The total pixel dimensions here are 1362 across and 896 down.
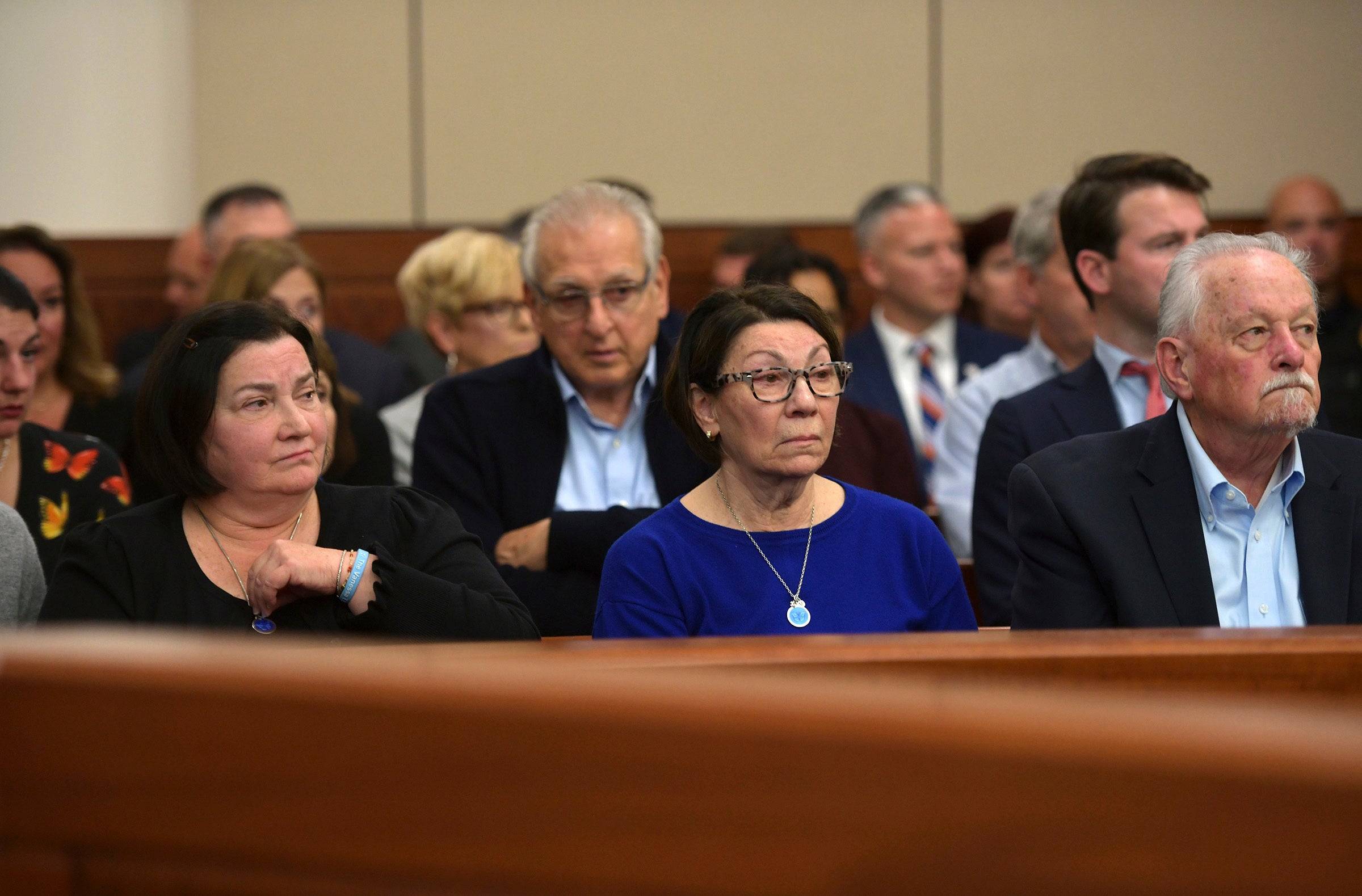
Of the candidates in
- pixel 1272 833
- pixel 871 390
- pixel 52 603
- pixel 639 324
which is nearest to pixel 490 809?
pixel 1272 833

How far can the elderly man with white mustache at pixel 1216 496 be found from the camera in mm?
1797

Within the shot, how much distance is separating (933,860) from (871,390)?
3.20 m

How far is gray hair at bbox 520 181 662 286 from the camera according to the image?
266cm

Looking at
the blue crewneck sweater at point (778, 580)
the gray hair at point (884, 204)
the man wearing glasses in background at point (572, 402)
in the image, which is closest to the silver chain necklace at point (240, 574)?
the blue crewneck sweater at point (778, 580)

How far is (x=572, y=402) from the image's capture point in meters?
2.63

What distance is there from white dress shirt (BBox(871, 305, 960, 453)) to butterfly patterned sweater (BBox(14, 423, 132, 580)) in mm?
2122

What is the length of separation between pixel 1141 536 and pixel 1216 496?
0.13 meters

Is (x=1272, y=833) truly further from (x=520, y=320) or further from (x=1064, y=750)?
(x=520, y=320)

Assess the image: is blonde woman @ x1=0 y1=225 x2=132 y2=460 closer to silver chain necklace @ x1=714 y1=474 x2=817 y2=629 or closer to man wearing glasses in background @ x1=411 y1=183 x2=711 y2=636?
man wearing glasses in background @ x1=411 y1=183 x2=711 y2=636

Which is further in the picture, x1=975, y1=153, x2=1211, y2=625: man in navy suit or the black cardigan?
x1=975, y1=153, x2=1211, y2=625: man in navy suit

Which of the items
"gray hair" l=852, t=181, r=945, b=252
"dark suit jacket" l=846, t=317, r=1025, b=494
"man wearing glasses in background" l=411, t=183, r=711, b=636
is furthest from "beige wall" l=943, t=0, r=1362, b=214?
"man wearing glasses in background" l=411, t=183, r=711, b=636

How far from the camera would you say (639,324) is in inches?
103

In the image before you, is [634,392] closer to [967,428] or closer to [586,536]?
[586,536]

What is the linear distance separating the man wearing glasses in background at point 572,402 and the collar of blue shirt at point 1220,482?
0.94 m
